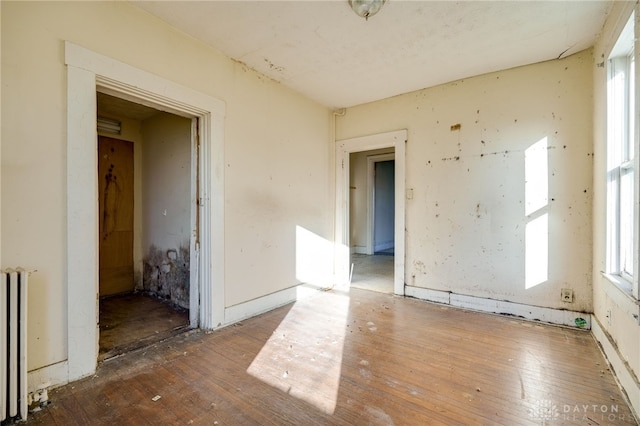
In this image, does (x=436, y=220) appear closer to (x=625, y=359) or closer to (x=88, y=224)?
(x=625, y=359)

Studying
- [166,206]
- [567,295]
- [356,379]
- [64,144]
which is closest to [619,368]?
[567,295]

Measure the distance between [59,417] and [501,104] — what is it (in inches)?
172

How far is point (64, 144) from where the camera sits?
5.95ft

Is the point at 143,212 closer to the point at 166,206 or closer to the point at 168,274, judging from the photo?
the point at 166,206

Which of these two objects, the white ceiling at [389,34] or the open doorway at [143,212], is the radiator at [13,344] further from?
the white ceiling at [389,34]

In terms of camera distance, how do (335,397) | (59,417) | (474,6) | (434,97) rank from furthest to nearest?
1. (434,97)
2. (474,6)
3. (335,397)
4. (59,417)

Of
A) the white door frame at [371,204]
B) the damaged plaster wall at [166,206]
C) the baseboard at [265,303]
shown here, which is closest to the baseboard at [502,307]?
the baseboard at [265,303]

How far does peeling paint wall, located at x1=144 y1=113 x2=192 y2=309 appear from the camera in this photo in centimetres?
342

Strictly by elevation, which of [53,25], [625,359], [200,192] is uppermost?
[53,25]

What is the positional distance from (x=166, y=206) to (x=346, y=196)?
8.14 ft

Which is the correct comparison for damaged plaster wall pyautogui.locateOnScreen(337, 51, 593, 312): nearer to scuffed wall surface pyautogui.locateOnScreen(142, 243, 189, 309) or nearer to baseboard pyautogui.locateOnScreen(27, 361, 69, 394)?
scuffed wall surface pyautogui.locateOnScreen(142, 243, 189, 309)

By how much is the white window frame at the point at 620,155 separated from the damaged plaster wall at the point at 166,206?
3952 mm

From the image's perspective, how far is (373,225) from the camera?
23.6 ft

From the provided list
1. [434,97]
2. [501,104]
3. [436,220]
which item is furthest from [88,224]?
[501,104]
